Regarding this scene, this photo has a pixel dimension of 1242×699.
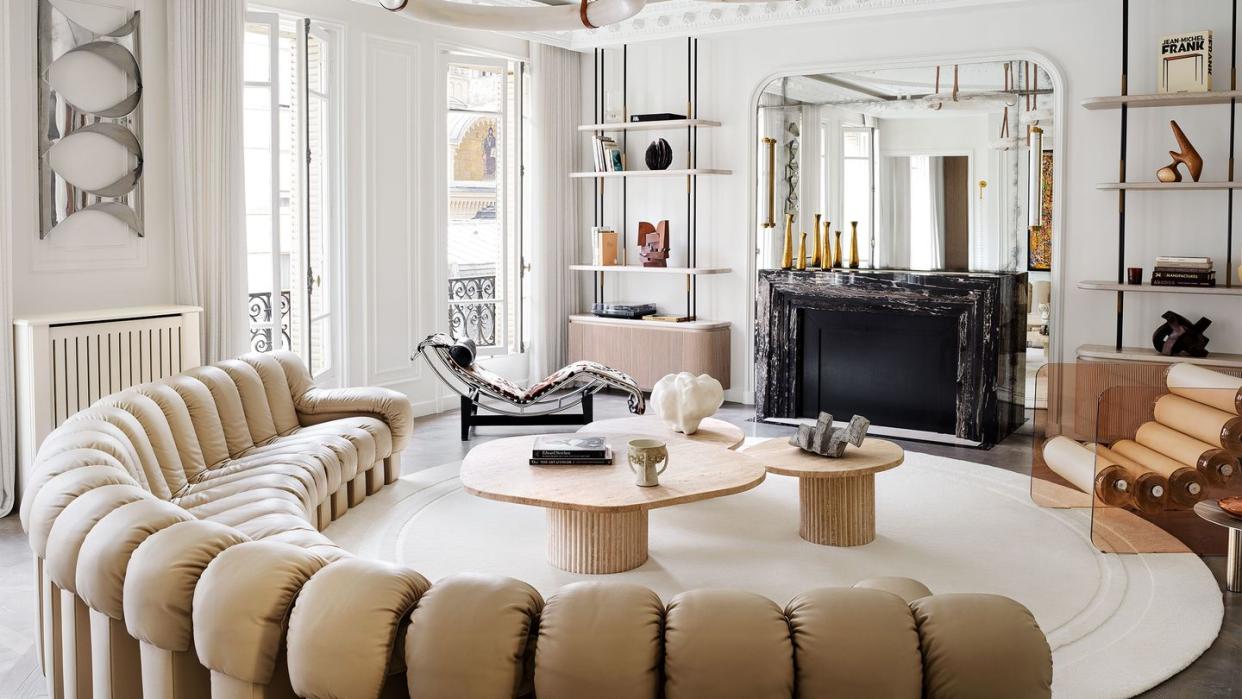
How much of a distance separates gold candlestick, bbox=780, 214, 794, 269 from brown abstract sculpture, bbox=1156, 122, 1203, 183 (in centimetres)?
226

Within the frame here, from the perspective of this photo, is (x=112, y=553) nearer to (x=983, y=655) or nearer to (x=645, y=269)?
(x=983, y=655)

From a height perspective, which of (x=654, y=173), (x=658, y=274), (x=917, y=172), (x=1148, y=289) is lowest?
(x=1148, y=289)

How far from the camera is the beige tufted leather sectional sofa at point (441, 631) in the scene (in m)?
1.82

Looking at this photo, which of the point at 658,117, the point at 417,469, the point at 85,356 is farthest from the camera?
the point at 658,117

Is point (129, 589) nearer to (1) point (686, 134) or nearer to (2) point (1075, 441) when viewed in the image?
(2) point (1075, 441)

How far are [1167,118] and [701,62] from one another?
122 inches

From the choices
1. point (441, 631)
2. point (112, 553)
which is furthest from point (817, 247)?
point (441, 631)

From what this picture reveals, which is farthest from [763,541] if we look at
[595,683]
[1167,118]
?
[1167,118]

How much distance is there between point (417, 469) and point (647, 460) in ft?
7.37

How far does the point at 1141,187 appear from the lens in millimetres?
5941

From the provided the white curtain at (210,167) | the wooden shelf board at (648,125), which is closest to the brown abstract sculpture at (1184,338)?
the wooden shelf board at (648,125)

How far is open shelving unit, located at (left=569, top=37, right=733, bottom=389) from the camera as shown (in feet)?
25.1

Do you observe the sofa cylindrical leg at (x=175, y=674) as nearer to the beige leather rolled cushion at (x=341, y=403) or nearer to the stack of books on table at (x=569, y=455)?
the stack of books on table at (x=569, y=455)

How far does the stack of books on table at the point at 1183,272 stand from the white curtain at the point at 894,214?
1485 mm
